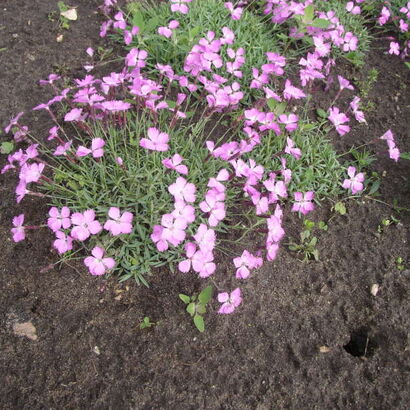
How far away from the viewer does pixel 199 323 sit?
184 cm

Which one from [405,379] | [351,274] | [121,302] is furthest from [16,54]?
[405,379]

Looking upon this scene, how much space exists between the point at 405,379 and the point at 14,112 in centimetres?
251

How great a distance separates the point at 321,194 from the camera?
96.0 inches

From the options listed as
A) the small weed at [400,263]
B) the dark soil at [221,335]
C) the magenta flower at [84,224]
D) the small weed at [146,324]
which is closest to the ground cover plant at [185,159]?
the magenta flower at [84,224]

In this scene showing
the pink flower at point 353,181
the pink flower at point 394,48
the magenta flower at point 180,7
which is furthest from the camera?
the pink flower at point 394,48

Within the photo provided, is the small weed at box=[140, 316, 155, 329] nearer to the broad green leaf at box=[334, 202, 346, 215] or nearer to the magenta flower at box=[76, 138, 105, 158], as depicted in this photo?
the magenta flower at box=[76, 138, 105, 158]

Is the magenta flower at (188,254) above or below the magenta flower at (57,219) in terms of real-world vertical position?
above

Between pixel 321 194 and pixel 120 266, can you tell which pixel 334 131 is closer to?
pixel 321 194

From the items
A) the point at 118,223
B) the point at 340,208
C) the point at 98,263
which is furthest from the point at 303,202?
the point at 98,263

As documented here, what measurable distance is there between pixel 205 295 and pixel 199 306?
0.08 m

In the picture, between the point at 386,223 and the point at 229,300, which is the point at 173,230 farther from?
the point at 386,223

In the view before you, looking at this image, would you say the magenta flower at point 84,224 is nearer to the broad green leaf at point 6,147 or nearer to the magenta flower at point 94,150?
the magenta flower at point 94,150

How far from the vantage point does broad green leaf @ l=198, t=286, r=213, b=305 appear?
1794 millimetres

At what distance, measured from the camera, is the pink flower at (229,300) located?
72.2 inches
